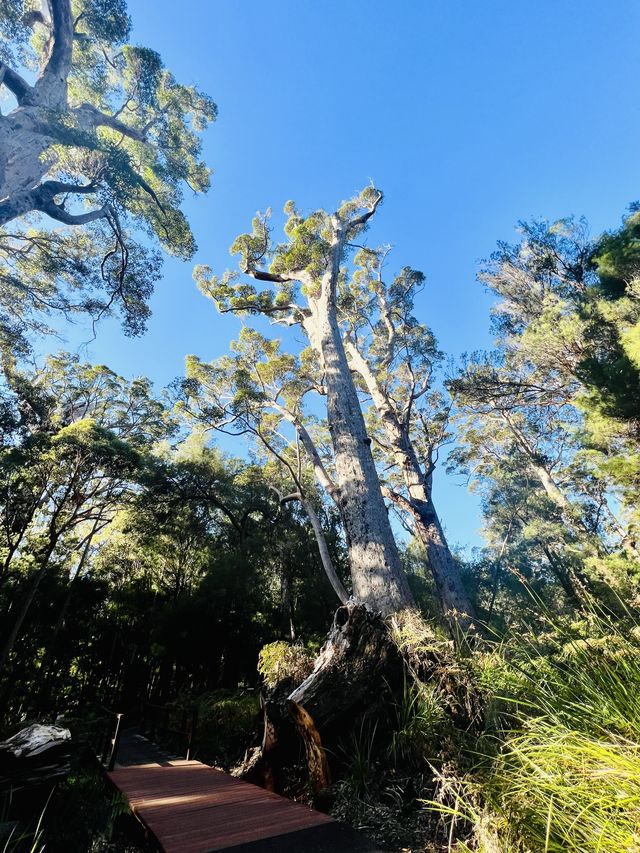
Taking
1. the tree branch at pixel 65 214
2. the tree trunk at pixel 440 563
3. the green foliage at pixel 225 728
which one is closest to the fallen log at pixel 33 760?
the green foliage at pixel 225 728

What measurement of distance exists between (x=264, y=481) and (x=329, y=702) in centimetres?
1012

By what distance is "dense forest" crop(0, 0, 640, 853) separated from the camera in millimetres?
2875

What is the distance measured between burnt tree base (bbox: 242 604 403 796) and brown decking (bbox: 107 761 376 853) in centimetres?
25

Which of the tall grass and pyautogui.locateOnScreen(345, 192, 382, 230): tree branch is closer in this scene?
the tall grass

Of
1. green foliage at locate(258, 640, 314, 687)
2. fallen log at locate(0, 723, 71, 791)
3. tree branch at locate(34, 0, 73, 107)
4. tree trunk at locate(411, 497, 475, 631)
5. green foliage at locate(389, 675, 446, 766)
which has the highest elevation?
tree branch at locate(34, 0, 73, 107)

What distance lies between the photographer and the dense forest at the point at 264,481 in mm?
2875

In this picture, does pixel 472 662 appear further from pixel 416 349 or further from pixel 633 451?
pixel 416 349

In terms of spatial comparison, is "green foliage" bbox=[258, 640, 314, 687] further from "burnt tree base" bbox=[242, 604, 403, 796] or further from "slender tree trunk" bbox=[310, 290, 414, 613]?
"slender tree trunk" bbox=[310, 290, 414, 613]

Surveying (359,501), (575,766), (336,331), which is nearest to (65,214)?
(336,331)

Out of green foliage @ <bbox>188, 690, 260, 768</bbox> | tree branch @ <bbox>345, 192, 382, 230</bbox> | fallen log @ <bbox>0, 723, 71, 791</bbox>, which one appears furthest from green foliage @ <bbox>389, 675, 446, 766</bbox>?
tree branch @ <bbox>345, 192, 382, 230</bbox>

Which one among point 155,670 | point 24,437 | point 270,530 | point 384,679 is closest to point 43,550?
point 24,437

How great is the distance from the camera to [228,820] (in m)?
2.38

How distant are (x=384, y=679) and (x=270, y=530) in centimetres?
923

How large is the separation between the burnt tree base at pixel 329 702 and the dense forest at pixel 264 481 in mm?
20
